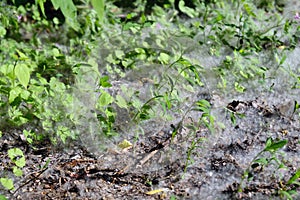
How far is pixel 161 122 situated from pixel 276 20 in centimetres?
153

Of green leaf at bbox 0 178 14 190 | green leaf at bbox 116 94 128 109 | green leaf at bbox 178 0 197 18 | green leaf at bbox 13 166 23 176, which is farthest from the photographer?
green leaf at bbox 178 0 197 18

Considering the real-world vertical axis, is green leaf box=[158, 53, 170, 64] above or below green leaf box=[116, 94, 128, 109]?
above

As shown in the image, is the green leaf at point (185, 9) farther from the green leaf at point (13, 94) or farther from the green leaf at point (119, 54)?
the green leaf at point (13, 94)

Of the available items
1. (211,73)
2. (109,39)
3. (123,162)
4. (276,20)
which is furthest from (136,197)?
(276,20)

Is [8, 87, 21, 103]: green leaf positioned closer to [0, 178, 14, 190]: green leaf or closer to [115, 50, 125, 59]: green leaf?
[0, 178, 14, 190]: green leaf

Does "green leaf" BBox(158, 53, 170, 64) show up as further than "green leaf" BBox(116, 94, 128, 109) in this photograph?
Yes

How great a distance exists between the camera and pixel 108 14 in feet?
11.6

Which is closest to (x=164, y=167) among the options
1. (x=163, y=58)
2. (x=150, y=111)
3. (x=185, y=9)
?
(x=150, y=111)

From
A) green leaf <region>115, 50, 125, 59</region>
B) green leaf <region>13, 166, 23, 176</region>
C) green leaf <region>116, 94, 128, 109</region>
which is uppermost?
green leaf <region>115, 50, 125, 59</region>

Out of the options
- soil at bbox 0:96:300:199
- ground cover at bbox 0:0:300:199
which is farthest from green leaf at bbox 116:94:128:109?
soil at bbox 0:96:300:199

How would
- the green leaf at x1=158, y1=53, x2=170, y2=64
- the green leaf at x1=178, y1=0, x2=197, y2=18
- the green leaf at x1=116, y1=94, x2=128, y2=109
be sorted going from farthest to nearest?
the green leaf at x1=178, y1=0, x2=197, y2=18 < the green leaf at x1=158, y1=53, x2=170, y2=64 < the green leaf at x1=116, y1=94, x2=128, y2=109

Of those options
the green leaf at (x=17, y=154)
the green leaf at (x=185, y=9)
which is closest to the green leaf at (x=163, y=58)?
the green leaf at (x=185, y=9)

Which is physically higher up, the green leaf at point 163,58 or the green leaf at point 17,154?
the green leaf at point 163,58

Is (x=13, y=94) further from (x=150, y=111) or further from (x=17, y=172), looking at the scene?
(x=150, y=111)
